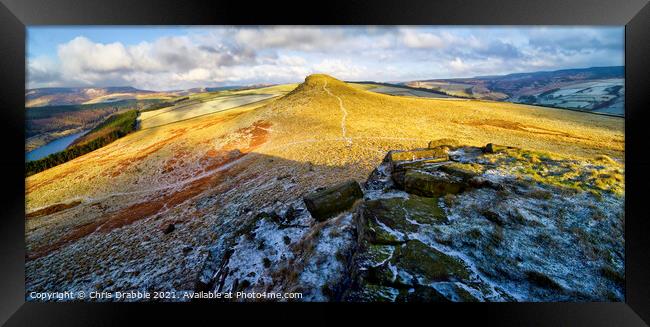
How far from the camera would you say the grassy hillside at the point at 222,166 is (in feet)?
28.6

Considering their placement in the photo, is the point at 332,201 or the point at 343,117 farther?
the point at 343,117

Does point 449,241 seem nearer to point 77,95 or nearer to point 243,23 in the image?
point 243,23

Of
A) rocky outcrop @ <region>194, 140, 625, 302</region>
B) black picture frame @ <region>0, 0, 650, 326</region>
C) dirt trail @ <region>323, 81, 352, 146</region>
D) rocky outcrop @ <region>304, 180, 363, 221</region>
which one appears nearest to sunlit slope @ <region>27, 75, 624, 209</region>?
dirt trail @ <region>323, 81, 352, 146</region>

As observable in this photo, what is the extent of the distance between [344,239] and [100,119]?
61.8 ft

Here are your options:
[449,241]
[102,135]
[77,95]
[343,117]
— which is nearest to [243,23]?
[449,241]

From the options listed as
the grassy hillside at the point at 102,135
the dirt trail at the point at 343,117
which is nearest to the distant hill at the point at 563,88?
the dirt trail at the point at 343,117

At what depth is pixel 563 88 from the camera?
13680mm

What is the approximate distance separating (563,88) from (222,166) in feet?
60.7

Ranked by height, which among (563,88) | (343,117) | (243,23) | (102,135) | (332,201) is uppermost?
(243,23)

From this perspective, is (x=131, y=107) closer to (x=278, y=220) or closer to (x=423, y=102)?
(x=278, y=220)

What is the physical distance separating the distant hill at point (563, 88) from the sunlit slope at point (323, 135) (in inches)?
61.1


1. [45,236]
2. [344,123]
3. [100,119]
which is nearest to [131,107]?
[100,119]

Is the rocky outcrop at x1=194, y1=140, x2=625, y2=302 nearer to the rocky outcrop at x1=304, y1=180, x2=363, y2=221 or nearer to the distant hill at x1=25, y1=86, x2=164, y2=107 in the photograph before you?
the rocky outcrop at x1=304, y1=180, x2=363, y2=221

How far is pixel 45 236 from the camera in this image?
32.0 feet
